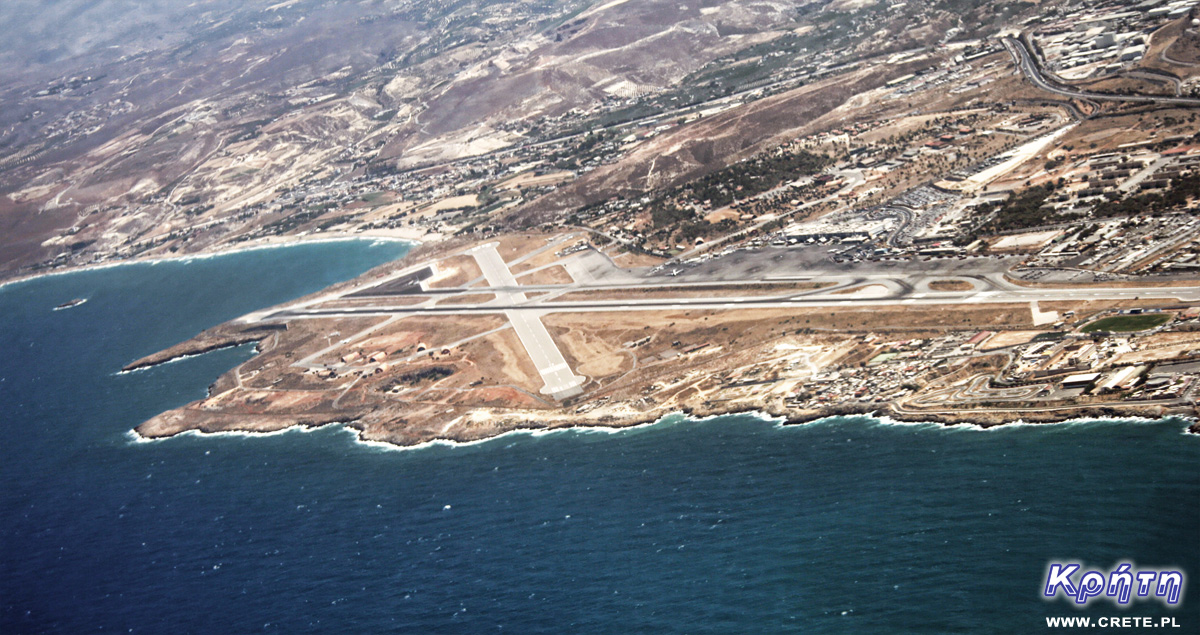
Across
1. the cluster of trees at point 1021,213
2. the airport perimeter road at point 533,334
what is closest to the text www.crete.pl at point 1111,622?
the airport perimeter road at point 533,334

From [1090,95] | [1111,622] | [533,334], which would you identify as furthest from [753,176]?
[1111,622]

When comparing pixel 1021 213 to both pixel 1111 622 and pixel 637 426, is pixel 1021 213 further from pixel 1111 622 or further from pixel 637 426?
pixel 1111 622

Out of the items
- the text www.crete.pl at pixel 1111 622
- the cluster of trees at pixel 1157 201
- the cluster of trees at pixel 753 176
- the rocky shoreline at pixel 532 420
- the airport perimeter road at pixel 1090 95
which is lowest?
the rocky shoreline at pixel 532 420

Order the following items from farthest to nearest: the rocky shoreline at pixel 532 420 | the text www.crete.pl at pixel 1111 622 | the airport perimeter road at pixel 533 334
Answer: the airport perimeter road at pixel 533 334, the rocky shoreline at pixel 532 420, the text www.crete.pl at pixel 1111 622

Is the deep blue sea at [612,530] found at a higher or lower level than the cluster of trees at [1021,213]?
lower

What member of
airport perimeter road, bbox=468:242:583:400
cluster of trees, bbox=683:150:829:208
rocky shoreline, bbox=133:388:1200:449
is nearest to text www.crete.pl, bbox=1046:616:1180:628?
rocky shoreline, bbox=133:388:1200:449

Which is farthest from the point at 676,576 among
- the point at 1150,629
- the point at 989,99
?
the point at 989,99

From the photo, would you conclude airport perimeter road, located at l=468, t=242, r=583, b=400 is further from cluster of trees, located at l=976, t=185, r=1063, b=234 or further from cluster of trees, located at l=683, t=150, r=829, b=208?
cluster of trees, located at l=976, t=185, r=1063, b=234

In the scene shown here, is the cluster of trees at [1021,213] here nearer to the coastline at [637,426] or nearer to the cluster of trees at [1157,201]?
the cluster of trees at [1157,201]
